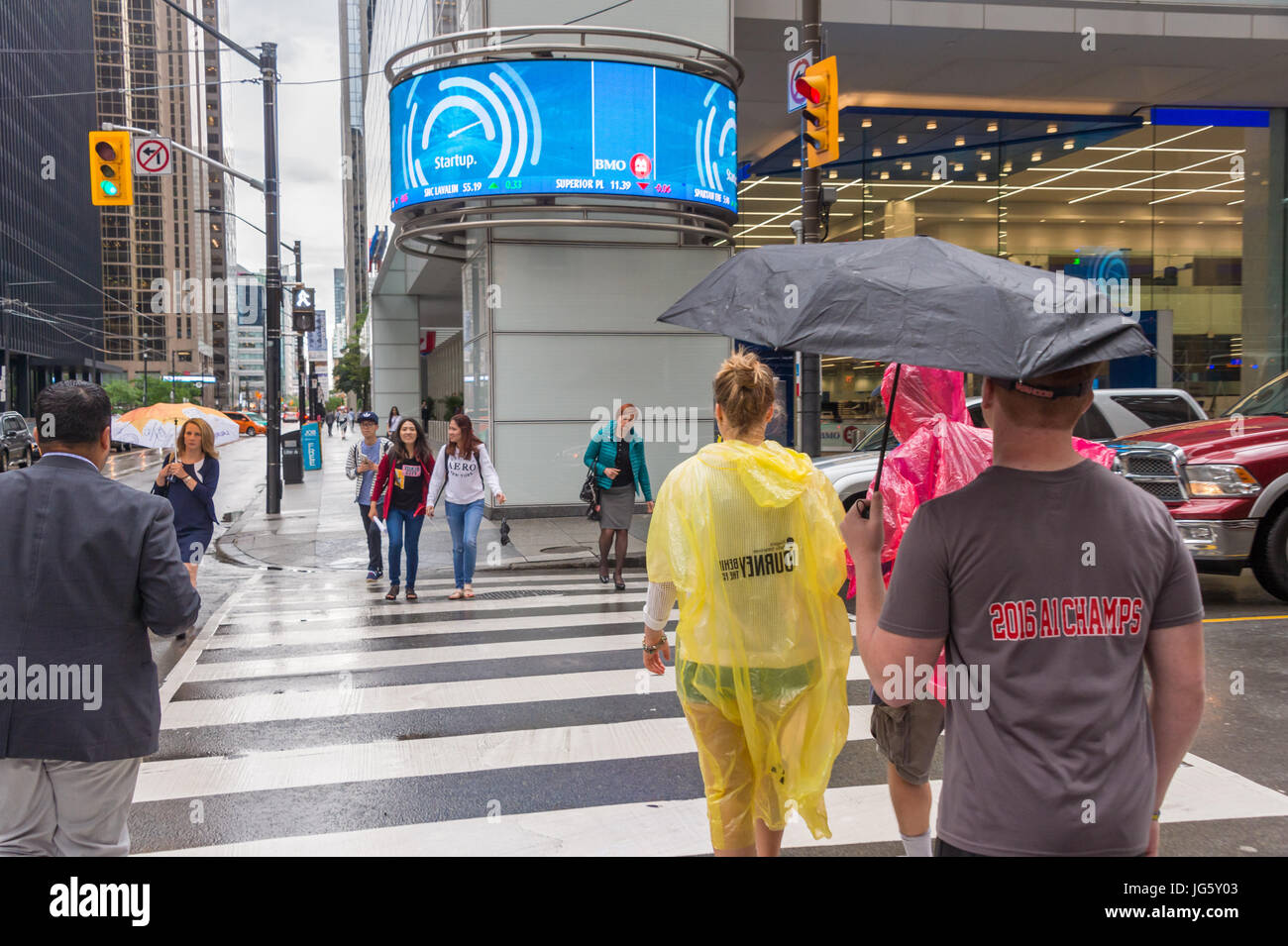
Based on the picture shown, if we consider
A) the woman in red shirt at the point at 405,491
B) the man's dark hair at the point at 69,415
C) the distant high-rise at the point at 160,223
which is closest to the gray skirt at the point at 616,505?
the woman in red shirt at the point at 405,491

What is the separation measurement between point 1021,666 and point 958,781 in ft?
1.05

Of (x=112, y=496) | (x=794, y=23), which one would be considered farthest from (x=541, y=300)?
(x=112, y=496)

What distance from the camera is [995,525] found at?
2.19 m

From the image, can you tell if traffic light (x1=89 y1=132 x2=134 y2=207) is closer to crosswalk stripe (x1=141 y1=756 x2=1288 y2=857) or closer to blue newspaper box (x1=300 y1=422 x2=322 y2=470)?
crosswalk stripe (x1=141 y1=756 x2=1288 y2=857)

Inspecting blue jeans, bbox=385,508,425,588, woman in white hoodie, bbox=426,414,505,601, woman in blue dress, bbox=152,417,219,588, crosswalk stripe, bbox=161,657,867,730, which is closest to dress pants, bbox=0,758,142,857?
crosswalk stripe, bbox=161,657,867,730

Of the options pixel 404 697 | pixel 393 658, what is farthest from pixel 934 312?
pixel 393 658

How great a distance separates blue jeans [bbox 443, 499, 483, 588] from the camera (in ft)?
35.2

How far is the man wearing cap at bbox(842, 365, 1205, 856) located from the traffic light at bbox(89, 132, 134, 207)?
15751 millimetres

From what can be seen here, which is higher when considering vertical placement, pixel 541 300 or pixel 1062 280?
pixel 541 300

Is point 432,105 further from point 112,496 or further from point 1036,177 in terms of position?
point 1036,177

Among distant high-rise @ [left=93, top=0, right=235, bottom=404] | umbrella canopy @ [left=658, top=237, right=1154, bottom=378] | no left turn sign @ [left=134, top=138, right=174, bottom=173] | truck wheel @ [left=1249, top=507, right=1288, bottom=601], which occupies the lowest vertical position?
truck wheel @ [left=1249, top=507, right=1288, bottom=601]

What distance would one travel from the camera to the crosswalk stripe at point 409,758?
5465mm

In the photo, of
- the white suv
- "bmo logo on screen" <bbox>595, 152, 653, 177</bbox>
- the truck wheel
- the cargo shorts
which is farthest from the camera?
Result: "bmo logo on screen" <bbox>595, 152, 653, 177</bbox>

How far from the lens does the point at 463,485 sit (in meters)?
10.7
